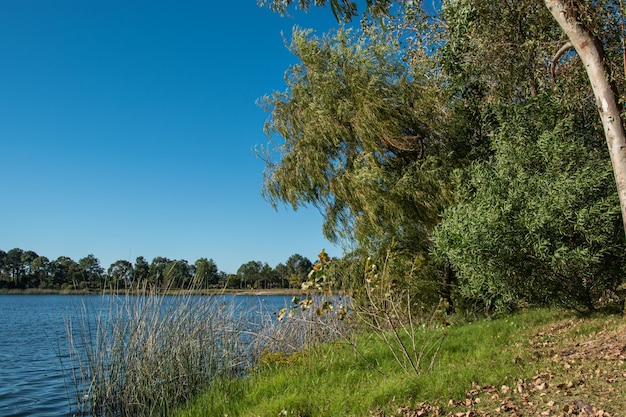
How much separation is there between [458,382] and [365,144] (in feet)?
28.7

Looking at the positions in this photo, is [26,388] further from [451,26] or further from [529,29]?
[529,29]

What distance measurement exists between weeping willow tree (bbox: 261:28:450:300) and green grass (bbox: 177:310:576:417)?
457 cm

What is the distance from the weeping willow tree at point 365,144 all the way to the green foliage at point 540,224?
10.2 ft

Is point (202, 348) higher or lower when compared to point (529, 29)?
lower

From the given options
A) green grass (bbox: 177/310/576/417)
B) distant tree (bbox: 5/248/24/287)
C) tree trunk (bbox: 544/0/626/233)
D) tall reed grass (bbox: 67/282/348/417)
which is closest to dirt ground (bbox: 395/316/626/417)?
green grass (bbox: 177/310/576/417)

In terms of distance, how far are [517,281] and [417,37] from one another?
780 cm

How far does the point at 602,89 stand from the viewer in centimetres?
755

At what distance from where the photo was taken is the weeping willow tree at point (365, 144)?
43.9ft

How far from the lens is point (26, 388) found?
424 inches

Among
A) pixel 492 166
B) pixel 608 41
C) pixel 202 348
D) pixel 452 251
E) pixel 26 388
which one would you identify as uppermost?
pixel 608 41

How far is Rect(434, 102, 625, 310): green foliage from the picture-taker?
343 inches

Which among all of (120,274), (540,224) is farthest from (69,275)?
(540,224)

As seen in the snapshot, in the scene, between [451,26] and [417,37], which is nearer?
[451,26]

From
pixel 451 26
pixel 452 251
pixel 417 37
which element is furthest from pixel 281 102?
pixel 452 251
